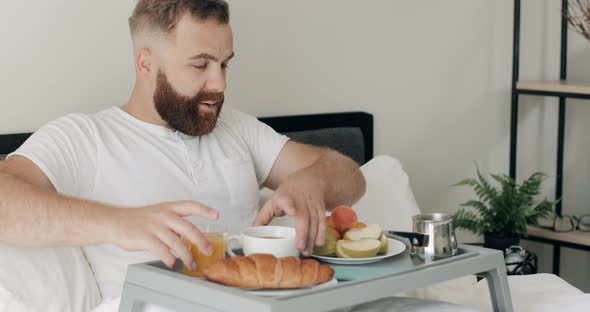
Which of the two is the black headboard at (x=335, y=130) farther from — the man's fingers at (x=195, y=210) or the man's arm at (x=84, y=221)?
the man's fingers at (x=195, y=210)

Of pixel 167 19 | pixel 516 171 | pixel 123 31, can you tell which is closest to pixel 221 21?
pixel 167 19

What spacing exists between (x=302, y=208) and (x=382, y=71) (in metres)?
1.35

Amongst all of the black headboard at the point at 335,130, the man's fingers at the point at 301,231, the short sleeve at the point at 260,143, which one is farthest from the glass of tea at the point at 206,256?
the black headboard at the point at 335,130

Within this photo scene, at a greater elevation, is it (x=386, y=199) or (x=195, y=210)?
(x=195, y=210)

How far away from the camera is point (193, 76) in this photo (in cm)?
205

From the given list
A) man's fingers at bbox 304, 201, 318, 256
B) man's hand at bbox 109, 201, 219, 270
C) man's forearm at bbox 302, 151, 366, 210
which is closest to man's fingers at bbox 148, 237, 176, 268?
man's hand at bbox 109, 201, 219, 270

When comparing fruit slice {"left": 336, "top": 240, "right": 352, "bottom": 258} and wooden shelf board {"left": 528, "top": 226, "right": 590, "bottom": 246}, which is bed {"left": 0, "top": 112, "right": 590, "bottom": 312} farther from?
wooden shelf board {"left": 528, "top": 226, "right": 590, "bottom": 246}

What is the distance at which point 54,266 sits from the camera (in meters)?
1.76

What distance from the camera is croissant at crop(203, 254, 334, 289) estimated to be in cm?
136

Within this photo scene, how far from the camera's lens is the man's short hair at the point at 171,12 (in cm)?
204

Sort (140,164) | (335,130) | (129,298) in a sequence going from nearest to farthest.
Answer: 1. (129,298)
2. (140,164)
3. (335,130)

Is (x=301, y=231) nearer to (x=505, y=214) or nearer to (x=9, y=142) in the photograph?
(x=9, y=142)

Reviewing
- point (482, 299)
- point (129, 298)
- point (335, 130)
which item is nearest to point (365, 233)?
point (129, 298)

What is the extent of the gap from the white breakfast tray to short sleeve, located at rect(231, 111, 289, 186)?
2.32 ft
